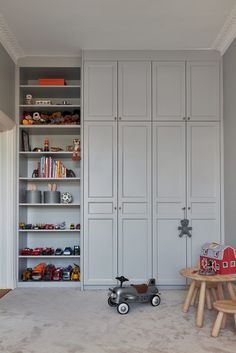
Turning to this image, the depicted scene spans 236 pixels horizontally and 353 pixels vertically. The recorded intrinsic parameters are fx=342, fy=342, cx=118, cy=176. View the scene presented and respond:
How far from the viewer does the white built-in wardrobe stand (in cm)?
389

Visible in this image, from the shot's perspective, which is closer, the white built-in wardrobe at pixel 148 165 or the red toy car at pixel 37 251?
the white built-in wardrobe at pixel 148 165

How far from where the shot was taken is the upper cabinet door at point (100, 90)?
3.94 meters

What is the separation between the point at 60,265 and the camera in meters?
4.38

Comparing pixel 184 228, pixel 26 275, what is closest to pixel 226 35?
pixel 184 228

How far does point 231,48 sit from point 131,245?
7.94ft

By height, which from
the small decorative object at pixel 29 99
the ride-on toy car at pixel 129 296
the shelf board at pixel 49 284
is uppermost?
the small decorative object at pixel 29 99

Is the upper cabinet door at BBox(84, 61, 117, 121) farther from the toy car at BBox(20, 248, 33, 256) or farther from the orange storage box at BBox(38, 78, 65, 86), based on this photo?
the toy car at BBox(20, 248, 33, 256)

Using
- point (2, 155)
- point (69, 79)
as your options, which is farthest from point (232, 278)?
point (69, 79)

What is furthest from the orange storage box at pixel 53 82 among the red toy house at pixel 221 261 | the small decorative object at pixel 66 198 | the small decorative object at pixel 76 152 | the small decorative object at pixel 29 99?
the red toy house at pixel 221 261

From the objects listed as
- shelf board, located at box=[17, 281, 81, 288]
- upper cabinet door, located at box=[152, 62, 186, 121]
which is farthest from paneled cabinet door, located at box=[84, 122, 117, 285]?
upper cabinet door, located at box=[152, 62, 186, 121]

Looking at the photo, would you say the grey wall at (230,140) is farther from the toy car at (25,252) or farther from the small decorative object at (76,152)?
the toy car at (25,252)

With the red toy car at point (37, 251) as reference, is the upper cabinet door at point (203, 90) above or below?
above

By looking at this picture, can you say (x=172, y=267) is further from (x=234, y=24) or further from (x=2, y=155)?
(x=234, y=24)

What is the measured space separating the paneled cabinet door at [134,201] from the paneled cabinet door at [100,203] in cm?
8
